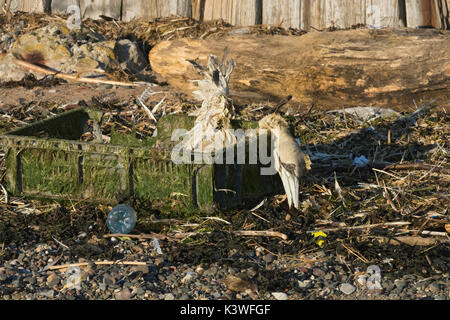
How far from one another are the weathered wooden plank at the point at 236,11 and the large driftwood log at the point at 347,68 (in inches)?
61.1

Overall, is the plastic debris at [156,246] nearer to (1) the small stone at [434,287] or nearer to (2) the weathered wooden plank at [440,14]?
(1) the small stone at [434,287]

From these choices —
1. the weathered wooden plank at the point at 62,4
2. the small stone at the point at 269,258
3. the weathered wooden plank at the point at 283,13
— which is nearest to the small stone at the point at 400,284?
the small stone at the point at 269,258

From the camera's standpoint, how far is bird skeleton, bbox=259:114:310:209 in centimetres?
516

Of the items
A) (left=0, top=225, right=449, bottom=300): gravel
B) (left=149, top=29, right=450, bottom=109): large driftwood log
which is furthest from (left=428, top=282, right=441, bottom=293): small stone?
(left=149, top=29, right=450, bottom=109): large driftwood log

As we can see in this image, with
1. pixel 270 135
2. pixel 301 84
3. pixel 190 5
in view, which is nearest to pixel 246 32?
pixel 190 5

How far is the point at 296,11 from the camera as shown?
378 inches

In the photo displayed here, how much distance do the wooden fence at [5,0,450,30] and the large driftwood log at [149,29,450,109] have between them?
4.99 feet

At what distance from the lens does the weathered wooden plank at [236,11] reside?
31.7ft

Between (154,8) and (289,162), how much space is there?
5675 millimetres

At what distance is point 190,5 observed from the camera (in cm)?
999

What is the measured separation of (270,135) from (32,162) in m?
1.92

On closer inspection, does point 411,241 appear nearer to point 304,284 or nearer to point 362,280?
point 362,280

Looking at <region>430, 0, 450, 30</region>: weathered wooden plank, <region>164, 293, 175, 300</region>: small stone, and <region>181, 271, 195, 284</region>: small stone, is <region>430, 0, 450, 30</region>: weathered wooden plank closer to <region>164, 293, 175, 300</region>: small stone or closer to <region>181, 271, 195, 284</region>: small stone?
<region>181, 271, 195, 284</region>: small stone

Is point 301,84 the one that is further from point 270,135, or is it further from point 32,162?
point 32,162
